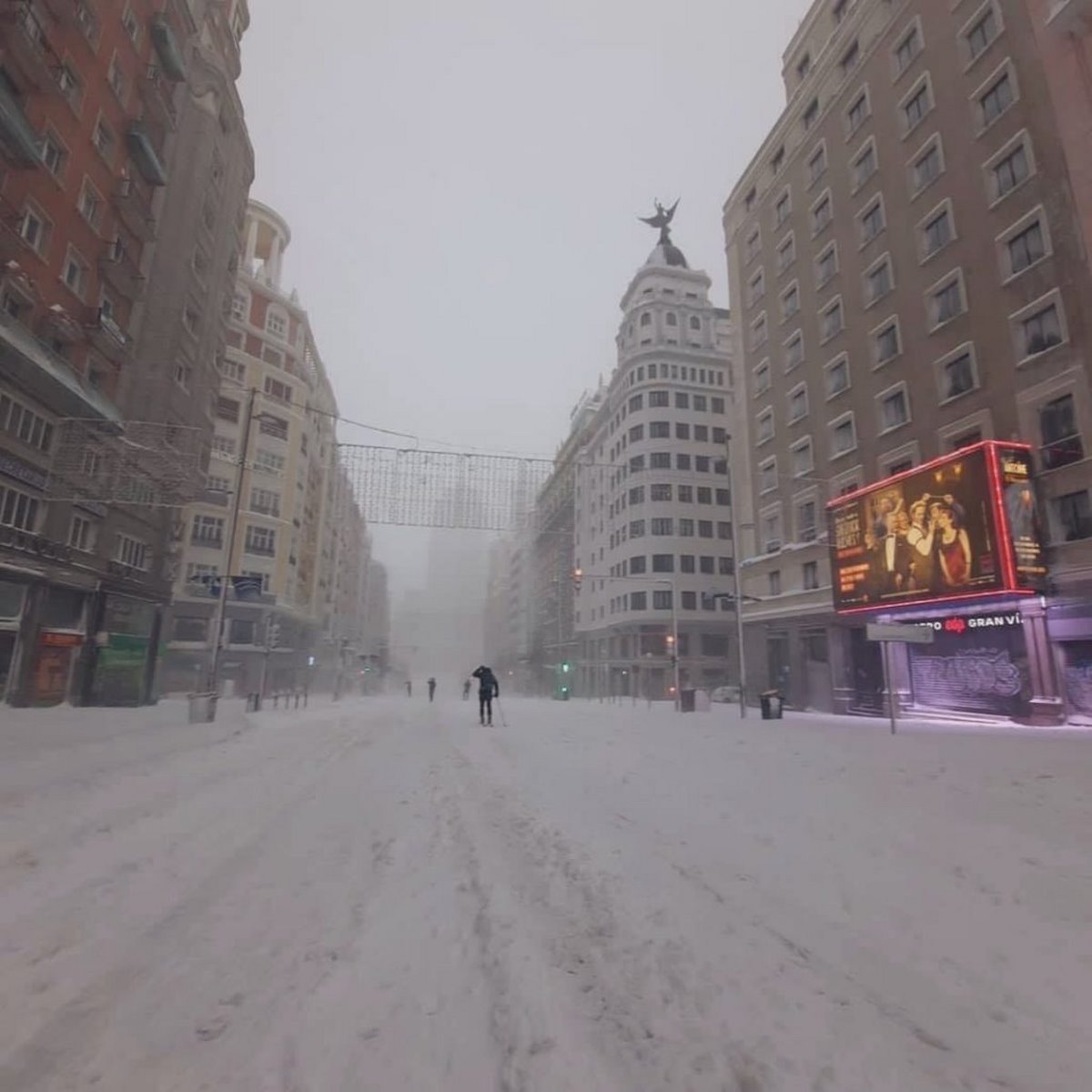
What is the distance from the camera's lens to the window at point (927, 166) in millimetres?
23062

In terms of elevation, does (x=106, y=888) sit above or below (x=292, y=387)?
below

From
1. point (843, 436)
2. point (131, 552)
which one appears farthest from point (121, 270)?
point (843, 436)

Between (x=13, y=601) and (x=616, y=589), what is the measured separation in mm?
47464

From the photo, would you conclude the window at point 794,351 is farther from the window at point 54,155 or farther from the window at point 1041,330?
the window at point 54,155

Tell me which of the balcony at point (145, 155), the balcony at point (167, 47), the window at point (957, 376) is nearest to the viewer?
the window at point (957, 376)

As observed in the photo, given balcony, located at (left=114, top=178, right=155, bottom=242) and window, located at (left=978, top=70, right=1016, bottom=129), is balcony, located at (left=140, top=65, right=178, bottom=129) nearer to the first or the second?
balcony, located at (left=114, top=178, right=155, bottom=242)

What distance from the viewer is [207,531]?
1718 inches

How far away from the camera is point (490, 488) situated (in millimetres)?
21672

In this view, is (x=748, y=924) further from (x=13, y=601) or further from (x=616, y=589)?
(x=616, y=589)

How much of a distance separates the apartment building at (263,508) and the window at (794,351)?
28.3 metres

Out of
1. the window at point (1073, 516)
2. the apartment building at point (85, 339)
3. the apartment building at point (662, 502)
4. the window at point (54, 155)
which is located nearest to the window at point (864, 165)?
the window at point (1073, 516)

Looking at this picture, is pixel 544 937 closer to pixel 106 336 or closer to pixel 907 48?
pixel 106 336

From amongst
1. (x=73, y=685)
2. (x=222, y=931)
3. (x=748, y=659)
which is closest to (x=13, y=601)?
(x=73, y=685)

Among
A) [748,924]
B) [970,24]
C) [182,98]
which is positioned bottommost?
[748,924]
